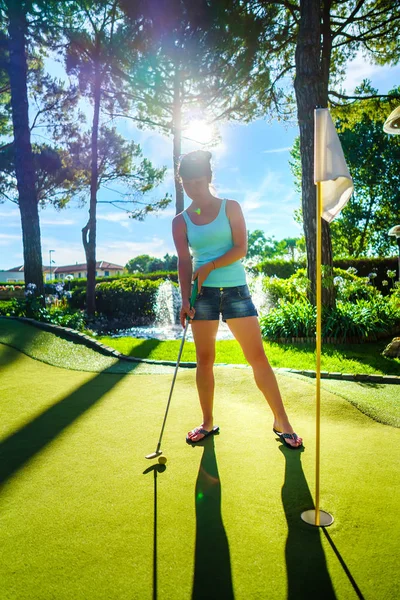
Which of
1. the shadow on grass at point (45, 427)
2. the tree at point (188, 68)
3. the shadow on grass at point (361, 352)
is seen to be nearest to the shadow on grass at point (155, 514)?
the shadow on grass at point (45, 427)

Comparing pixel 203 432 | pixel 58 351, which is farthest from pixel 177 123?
pixel 203 432

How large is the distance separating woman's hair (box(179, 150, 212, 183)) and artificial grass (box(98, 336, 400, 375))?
3.54 metres

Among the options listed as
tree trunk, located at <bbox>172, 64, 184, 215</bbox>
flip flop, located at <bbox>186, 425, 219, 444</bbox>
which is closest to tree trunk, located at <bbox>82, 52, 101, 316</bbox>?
tree trunk, located at <bbox>172, 64, 184, 215</bbox>

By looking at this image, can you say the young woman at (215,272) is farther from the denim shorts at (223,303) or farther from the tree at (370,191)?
the tree at (370,191)

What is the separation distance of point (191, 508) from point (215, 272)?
53.3 inches

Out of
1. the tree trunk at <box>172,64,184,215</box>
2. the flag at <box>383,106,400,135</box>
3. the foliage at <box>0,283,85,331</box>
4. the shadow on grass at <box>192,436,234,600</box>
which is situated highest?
the tree trunk at <box>172,64,184,215</box>

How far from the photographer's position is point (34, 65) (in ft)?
52.9

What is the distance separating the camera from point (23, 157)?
404 inches

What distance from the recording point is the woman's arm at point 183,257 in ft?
9.08

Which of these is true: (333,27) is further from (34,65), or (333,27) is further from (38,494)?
(38,494)

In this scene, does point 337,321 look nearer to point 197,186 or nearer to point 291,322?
point 291,322

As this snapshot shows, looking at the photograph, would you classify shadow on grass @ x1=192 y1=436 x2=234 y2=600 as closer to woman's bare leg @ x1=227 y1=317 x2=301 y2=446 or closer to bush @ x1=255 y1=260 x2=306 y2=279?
woman's bare leg @ x1=227 y1=317 x2=301 y2=446

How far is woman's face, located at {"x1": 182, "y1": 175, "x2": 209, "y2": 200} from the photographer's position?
267 cm

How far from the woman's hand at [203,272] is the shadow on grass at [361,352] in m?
3.58
